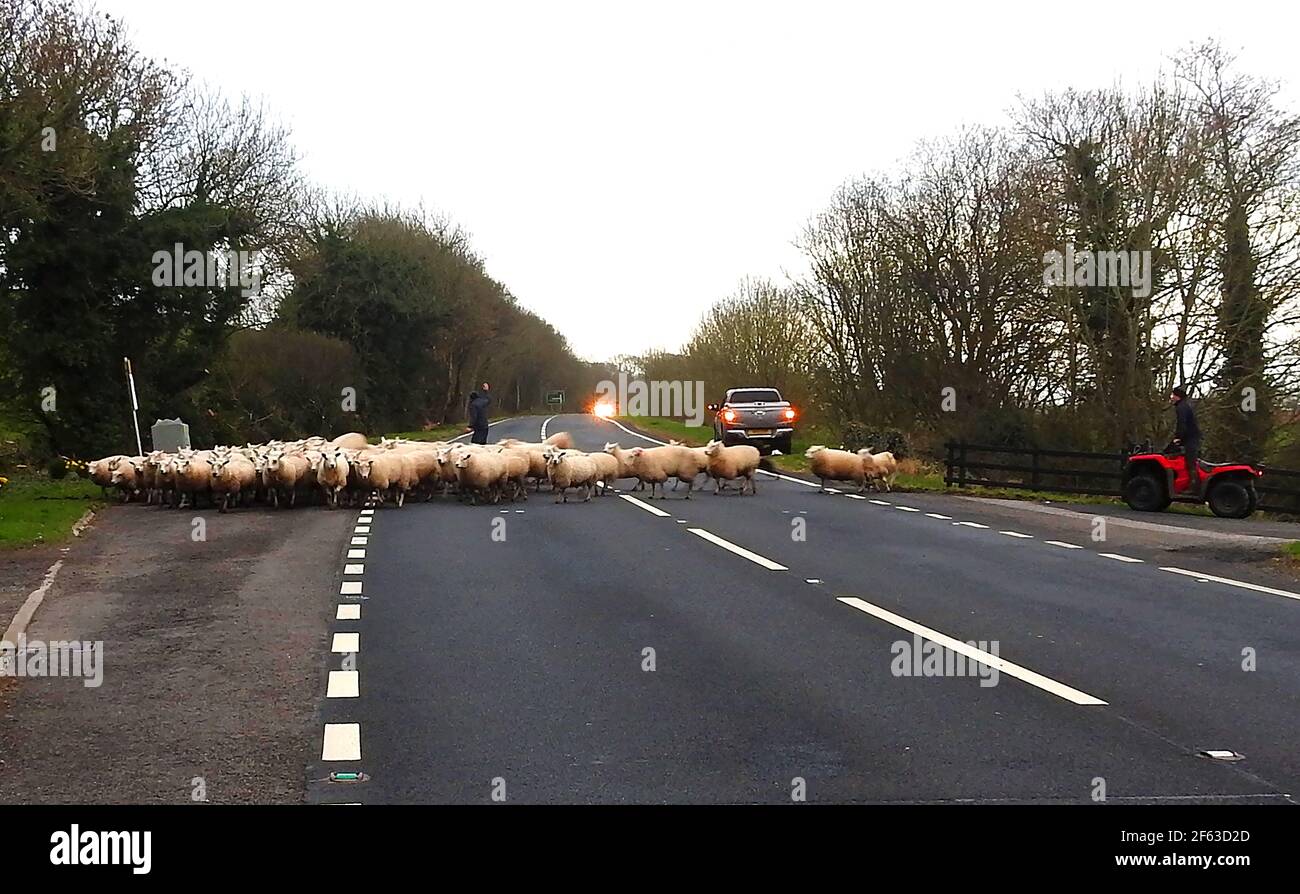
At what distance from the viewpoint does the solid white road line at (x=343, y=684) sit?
28.8 ft

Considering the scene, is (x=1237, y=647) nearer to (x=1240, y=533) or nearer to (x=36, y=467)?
(x=1240, y=533)

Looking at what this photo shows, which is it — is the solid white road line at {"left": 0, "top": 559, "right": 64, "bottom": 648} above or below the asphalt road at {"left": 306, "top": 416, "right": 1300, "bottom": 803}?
above

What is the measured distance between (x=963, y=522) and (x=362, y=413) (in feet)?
137

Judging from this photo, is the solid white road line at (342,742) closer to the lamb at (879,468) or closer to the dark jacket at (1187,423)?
the dark jacket at (1187,423)

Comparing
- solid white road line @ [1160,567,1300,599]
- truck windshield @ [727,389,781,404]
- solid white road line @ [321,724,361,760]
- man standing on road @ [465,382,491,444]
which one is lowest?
solid white road line @ [321,724,361,760]

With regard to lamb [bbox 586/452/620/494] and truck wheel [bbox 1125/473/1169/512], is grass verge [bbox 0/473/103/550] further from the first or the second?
truck wheel [bbox 1125/473/1169/512]

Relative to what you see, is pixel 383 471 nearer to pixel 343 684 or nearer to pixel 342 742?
pixel 343 684

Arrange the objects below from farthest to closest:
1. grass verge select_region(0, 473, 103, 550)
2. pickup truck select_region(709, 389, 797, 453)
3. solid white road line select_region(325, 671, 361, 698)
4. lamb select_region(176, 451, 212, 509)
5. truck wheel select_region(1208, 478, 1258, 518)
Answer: pickup truck select_region(709, 389, 797, 453) < truck wheel select_region(1208, 478, 1258, 518) < lamb select_region(176, 451, 212, 509) < grass verge select_region(0, 473, 103, 550) < solid white road line select_region(325, 671, 361, 698)

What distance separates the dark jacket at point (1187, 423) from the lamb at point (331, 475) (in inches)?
556

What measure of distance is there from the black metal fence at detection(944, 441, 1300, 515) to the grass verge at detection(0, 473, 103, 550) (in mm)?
17189

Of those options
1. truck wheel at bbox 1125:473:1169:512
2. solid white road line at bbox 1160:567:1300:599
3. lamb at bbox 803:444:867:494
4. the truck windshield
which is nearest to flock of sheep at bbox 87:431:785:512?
lamb at bbox 803:444:867:494

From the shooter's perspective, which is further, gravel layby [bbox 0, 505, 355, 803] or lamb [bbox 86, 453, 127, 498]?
lamb [bbox 86, 453, 127, 498]

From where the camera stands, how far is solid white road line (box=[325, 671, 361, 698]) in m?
8.77
